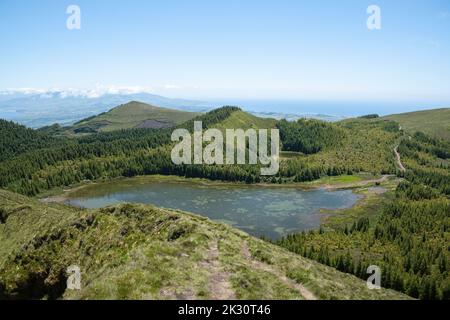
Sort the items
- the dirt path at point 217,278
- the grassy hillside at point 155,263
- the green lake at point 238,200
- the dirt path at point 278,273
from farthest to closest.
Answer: the green lake at point 238,200, the dirt path at point 278,273, the grassy hillside at point 155,263, the dirt path at point 217,278

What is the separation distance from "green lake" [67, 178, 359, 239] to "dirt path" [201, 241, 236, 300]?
7882 centimetres

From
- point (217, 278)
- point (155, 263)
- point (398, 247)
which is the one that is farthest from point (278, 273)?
point (398, 247)

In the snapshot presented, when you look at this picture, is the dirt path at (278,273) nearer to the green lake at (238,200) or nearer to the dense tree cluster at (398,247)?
the dense tree cluster at (398,247)

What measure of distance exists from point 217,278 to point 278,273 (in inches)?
282

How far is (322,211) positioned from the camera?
148m

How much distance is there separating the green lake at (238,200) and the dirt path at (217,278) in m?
78.8

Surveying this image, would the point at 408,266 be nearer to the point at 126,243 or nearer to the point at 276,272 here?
the point at 276,272

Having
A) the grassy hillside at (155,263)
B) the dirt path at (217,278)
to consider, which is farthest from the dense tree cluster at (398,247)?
the dirt path at (217,278)

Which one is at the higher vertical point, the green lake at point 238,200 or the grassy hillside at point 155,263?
the grassy hillside at point 155,263

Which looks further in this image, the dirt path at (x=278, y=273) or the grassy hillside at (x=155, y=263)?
the dirt path at (x=278, y=273)

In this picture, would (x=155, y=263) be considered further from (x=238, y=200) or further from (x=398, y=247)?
(x=238, y=200)

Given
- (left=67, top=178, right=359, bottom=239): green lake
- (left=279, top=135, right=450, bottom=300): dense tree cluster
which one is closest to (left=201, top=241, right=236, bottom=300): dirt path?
(left=279, top=135, right=450, bottom=300): dense tree cluster

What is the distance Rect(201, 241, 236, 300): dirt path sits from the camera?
1350 inches

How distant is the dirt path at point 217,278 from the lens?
3428cm
